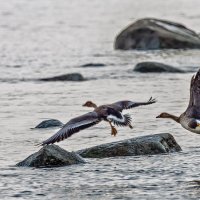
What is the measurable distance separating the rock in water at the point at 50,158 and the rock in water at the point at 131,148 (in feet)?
1.88

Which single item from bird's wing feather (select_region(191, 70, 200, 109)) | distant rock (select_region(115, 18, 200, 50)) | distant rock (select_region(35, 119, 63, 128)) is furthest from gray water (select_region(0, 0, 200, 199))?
bird's wing feather (select_region(191, 70, 200, 109))

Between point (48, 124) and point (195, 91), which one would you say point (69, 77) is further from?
point (195, 91)

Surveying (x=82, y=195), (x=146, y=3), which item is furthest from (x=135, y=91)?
(x=146, y=3)

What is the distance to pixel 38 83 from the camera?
2305 cm

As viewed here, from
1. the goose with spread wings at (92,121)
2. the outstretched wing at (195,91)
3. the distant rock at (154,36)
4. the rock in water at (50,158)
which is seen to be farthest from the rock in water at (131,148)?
the distant rock at (154,36)

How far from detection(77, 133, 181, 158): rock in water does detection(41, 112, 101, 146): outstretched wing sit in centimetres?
43

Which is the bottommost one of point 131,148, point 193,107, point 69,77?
point 131,148

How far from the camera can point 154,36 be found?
30281 mm

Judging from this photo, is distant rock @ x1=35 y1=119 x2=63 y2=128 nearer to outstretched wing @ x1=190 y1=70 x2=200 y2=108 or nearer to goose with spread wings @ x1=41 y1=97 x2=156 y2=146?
goose with spread wings @ x1=41 y1=97 x2=156 y2=146

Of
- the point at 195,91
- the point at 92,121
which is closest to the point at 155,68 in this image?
the point at 92,121

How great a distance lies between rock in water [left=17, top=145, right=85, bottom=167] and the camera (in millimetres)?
12805

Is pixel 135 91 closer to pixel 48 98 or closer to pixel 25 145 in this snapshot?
pixel 48 98

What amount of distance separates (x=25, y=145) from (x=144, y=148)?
2010 mm

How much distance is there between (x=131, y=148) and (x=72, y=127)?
99 centimetres
